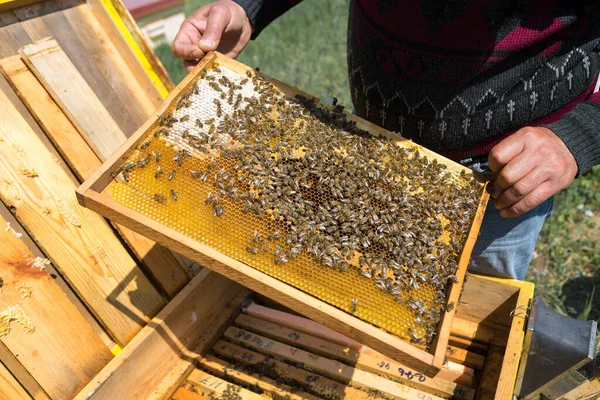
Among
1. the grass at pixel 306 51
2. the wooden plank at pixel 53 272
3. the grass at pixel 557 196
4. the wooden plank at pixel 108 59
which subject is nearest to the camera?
the wooden plank at pixel 53 272

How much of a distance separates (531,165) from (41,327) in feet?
9.43

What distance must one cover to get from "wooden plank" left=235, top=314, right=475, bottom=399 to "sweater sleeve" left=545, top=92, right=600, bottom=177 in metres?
1.63

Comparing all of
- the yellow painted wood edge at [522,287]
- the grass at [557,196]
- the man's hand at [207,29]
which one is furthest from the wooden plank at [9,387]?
the yellow painted wood edge at [522,287]

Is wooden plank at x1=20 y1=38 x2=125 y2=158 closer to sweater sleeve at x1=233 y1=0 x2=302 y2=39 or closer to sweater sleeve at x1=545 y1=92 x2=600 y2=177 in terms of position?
sweater sleeve at x1=233 y1=0 x2=302 y2=39

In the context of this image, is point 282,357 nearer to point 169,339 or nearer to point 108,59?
point 169,339

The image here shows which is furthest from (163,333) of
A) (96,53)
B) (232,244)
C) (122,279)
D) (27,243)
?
(96,53)

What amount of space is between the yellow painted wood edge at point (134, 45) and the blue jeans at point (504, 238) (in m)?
2.47

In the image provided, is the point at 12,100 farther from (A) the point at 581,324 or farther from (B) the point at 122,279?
(A) the point at 581,324

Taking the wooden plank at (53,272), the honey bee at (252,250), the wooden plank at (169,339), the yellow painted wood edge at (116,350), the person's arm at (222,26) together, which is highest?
the person's arm at (222,26)

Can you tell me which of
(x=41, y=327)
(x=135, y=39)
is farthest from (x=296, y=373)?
(x=135, y=39)

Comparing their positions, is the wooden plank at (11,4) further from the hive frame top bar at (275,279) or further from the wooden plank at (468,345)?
the wooden plank at (468,345)

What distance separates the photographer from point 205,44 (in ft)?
10.2

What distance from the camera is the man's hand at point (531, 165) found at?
247cm

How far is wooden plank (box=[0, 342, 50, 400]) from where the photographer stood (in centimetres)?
273
